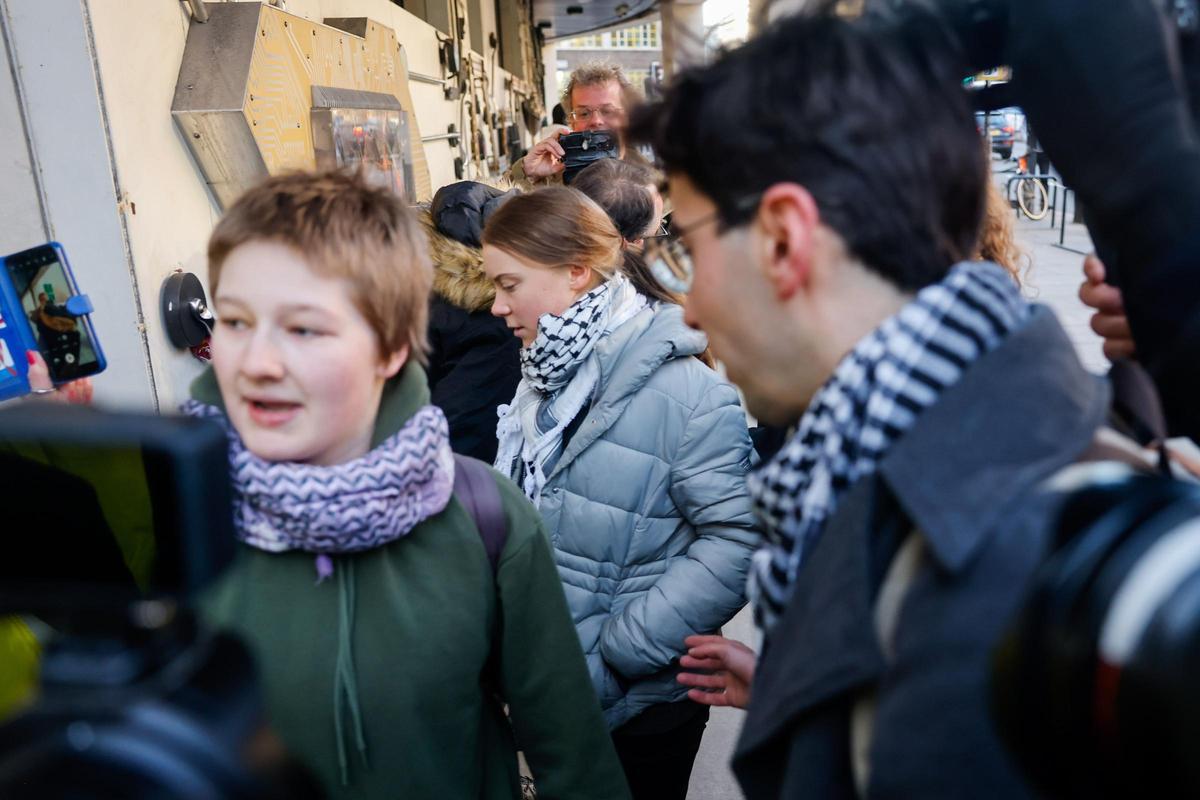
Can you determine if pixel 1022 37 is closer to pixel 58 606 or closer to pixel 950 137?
pixel 950 137

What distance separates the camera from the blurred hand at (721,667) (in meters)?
1.61

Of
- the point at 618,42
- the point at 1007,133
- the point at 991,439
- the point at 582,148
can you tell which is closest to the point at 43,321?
the point at 991,439

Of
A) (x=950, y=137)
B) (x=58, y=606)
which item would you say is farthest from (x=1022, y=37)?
(x=58, y=606)

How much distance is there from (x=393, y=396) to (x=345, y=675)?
42cm

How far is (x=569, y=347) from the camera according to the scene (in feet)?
7.46

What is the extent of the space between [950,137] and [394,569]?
0.97 m

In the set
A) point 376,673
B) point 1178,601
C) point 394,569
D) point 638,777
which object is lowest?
point 638,777

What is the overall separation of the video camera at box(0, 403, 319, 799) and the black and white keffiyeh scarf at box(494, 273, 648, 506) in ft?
5.42

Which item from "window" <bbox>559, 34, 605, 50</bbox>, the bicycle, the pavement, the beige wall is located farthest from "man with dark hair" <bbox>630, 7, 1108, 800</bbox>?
"window" <bbox>559, 34, 605, 50</bbox>

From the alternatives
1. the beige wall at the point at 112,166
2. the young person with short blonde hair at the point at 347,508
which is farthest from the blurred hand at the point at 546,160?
the young person with short blonde hair at the point at 347,508

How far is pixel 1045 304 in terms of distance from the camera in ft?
3.15

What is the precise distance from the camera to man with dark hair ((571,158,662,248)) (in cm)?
330

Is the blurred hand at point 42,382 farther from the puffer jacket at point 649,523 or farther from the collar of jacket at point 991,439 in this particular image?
the collar of jacket at point 991,439

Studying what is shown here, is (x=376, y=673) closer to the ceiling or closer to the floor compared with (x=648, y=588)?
closer to the ceiling
